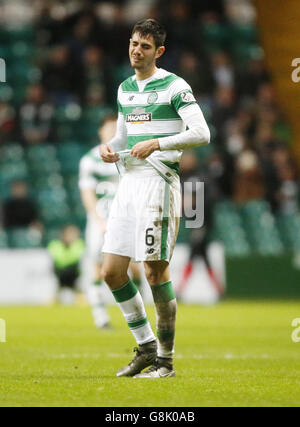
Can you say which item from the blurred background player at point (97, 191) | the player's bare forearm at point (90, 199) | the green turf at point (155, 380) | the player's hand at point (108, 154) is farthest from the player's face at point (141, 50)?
the player's bare forearm at point (90, 199)

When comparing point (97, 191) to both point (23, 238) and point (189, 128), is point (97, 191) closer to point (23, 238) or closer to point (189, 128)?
point (189, 128)

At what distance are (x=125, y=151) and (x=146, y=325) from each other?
3.85 ft

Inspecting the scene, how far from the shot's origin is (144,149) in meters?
6.11

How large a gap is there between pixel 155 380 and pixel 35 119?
1226 centimetres

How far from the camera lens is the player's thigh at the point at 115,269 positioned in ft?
21.1

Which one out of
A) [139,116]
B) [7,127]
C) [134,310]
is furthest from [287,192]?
[139,116]

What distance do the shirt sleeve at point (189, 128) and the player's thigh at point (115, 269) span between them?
80 cm

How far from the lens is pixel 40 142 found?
18016mm

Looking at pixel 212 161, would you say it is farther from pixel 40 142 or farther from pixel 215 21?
pixel 215 21

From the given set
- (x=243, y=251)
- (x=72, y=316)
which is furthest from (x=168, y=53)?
(x=72, y=316)

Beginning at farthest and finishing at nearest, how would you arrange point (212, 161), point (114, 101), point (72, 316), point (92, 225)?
point (114, 101) → point (212, 161) → point (72, 316) → point (92, 225)

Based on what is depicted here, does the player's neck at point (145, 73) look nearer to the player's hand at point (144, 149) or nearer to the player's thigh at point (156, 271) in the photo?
the player's hand at point (144, 149)

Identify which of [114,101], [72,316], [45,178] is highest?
[114,101]
